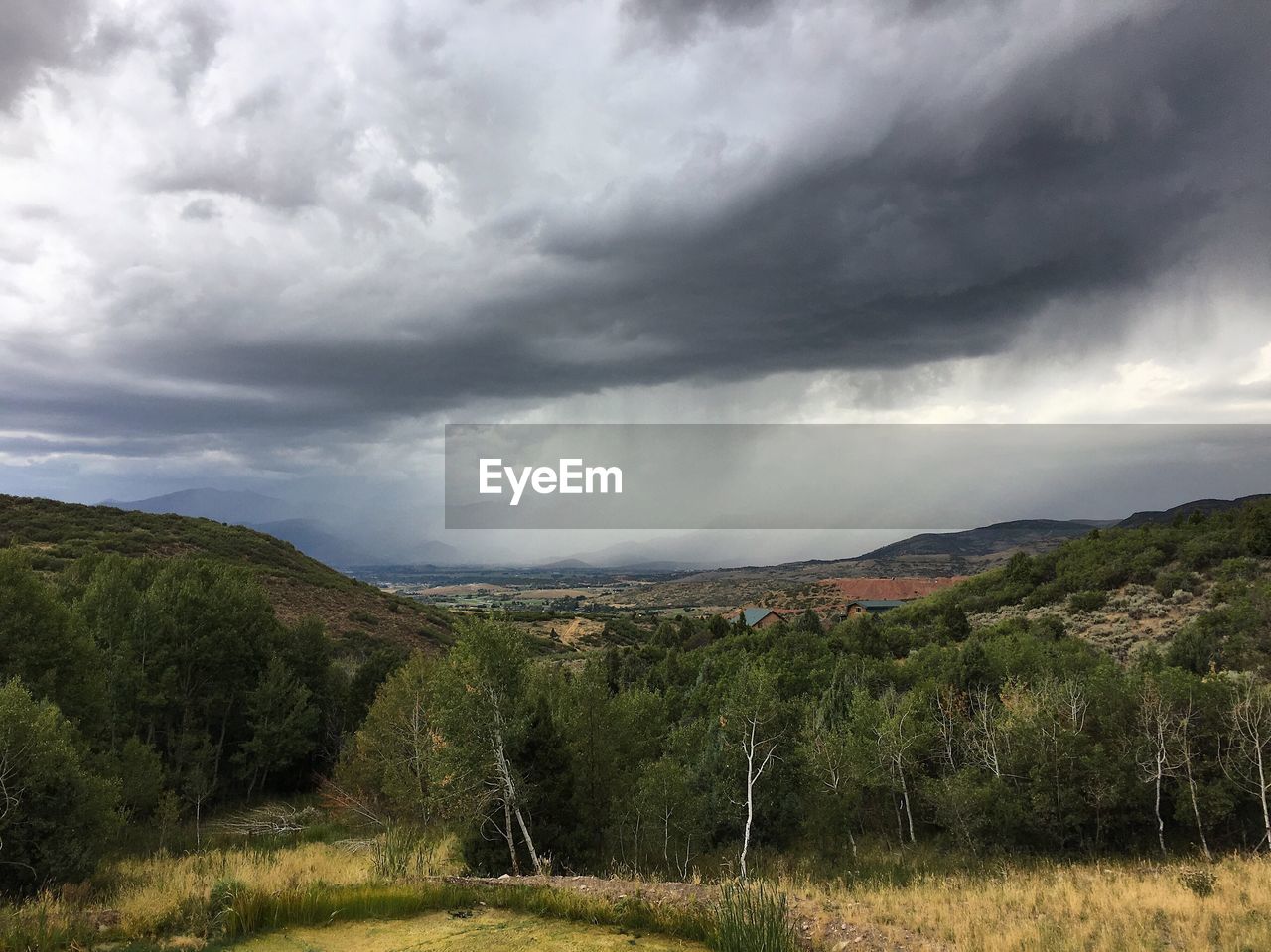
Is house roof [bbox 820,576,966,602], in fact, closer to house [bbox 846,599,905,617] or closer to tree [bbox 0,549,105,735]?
house [bbox 846,599,905,617]

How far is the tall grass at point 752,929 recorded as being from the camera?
27.6 feet

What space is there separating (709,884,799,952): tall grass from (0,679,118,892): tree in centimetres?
1658

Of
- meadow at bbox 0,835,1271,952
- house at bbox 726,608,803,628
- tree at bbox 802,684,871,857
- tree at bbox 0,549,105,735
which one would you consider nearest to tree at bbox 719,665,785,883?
tree at bbox 802,684,871,857

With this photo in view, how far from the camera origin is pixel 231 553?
3022 inches

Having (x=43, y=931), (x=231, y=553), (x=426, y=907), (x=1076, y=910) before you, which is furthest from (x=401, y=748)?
(x=231, y=553)

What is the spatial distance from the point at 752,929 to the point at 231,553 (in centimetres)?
8374

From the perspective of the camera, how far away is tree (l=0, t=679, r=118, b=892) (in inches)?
605

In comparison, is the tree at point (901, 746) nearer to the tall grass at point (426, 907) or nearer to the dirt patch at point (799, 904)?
the dirt patch at point (799, 904)

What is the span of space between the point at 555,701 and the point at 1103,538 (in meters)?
68.2

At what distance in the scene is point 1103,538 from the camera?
2744 inches

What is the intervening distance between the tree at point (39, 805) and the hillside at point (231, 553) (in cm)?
4742

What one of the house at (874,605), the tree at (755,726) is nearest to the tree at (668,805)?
the tree at (755,726)

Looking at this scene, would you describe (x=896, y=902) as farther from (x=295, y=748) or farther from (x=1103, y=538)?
(x=1103, y=538)

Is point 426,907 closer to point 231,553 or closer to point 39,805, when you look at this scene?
point 39,805
